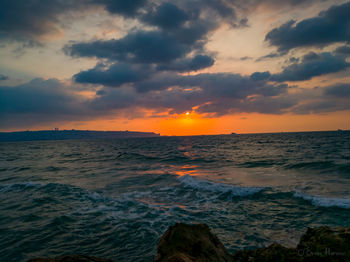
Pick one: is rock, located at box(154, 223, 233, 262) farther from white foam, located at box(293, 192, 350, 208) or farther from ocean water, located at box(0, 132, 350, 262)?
white foam, located at box(293, 192, 350, 208)

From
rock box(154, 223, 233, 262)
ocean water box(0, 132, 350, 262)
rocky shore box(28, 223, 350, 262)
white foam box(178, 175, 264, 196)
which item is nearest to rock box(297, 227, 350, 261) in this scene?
rocky shore box(28, 223, 350, 262)

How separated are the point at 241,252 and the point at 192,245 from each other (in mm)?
1308

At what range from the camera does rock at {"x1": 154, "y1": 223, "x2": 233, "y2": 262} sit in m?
3.57

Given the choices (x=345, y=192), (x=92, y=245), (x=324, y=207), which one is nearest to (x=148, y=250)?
(x=92, y=245)

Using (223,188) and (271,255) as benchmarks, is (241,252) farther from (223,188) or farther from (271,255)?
(223,188)

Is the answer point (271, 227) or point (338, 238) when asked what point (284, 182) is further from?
point (338, 238)

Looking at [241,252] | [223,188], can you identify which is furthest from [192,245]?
[223,188]

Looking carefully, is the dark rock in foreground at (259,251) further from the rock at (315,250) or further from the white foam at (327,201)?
the white foam at (327,201)

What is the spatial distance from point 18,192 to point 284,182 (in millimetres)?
19020

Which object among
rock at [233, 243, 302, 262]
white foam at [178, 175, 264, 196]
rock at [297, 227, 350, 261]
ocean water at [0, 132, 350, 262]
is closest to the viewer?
rock at [297, 227, 350, 261]

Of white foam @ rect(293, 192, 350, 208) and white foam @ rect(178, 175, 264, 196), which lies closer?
white foam @ rect(293, 192, 350, 208)

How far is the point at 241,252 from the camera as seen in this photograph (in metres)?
4.30

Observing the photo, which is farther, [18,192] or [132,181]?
[132,181]

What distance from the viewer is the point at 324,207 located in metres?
9.11
